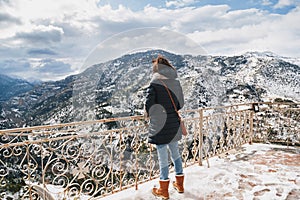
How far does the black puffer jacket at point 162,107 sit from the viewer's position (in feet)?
7.50

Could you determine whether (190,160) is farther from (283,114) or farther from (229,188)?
(283,114)

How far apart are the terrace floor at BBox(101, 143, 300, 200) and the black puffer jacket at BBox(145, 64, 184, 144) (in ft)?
2.89

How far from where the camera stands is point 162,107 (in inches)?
91.8

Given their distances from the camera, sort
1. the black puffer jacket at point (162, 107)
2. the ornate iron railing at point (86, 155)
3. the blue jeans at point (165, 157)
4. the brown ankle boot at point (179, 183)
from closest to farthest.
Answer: the ornate iron railing at point (86, 155), the black puffer jacket at point (162, 107), the blue jeans at point (165, 157), the brown ankle boot at point (179, 183)

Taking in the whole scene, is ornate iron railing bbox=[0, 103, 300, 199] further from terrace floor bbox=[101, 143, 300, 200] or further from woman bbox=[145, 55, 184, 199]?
woman bbox=[145, 55, 184, 199]

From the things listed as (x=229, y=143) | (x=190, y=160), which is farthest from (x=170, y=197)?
(x=229, y=143)

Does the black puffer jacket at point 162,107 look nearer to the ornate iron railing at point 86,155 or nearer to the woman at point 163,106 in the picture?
the woman at point 163,106

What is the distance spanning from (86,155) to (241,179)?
7.73 feet

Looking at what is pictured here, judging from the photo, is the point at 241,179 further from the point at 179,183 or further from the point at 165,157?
the point at 165,157

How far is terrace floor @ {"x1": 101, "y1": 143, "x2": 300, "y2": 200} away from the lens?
2.71m

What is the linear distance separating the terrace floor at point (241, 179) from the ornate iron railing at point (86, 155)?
26 cm

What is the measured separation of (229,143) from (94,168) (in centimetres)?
352

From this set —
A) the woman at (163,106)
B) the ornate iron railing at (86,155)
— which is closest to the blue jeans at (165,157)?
the woman at (163,106)

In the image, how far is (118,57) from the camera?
3186 mm
